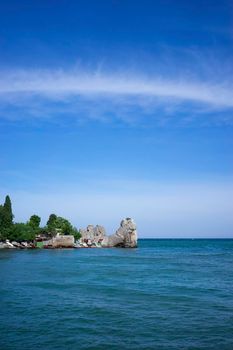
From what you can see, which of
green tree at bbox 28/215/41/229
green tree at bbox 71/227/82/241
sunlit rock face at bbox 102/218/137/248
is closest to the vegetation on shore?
green tree at bbox 28/215/41/229

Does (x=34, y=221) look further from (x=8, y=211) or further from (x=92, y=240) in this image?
(x=92, y=240)

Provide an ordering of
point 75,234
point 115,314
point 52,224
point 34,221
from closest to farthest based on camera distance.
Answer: point 115,314
point 52,224
point 34,221
point 75,234

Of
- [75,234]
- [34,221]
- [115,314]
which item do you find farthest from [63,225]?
[115,314]

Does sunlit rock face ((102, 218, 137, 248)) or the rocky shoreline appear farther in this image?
sunlit rock face ((102, 218, 137, 248))

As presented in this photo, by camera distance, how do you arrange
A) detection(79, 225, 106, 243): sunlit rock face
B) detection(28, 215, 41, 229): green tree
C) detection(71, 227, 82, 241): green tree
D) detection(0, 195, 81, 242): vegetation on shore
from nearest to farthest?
detection(0, 195, 81, 242): vegetation on shore
detection(28, 215, 41, 229): green tree
detection(71, 227, 82, 241): green tree
detection(79, 225, 106, 243): sunlit rock face

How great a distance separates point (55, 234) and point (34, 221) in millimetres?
9250

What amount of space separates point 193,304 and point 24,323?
559 inches

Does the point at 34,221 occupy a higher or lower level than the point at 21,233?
higher

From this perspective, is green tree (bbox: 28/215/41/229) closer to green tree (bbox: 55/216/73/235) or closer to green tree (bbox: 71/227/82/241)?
green tree (bbox: 55/216/73/235)

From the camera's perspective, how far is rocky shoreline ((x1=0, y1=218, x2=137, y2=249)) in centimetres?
13512

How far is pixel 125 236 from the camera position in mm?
159500

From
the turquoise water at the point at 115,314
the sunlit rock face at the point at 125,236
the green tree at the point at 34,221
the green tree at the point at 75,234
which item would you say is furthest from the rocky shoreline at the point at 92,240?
the turquoise water at the point at 115,314

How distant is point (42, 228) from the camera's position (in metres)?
147

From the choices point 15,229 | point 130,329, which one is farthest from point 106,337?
point 15,229
